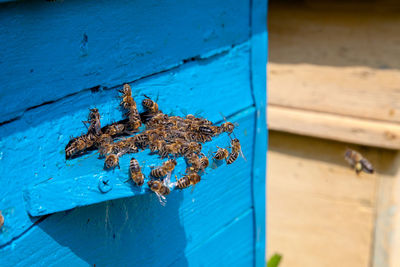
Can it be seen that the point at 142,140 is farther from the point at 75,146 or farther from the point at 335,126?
the point at 335,126

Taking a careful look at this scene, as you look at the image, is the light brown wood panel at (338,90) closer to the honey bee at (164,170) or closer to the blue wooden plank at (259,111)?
the blue wooden plank at (259,111)

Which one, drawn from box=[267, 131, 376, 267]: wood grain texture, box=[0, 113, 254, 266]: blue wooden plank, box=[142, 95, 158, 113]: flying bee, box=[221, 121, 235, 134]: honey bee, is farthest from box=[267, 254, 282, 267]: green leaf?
box=[142, 95, 158, 113]: flying bee

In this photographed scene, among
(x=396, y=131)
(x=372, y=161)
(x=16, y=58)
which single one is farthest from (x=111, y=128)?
(x=372, y=161)

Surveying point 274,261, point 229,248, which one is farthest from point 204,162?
point 274,261

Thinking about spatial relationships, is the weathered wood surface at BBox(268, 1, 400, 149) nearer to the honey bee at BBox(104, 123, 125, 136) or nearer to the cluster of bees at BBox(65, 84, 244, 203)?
the cluster of bees at BBox(65, 84, 244, 203)

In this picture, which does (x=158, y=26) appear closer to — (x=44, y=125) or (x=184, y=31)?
(x=184, y=31)

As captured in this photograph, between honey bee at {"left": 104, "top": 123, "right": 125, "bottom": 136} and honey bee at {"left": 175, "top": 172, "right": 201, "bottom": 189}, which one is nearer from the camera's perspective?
honey bee at {"left": 175, "top": 172, "right": 201, "bottom": 189}
